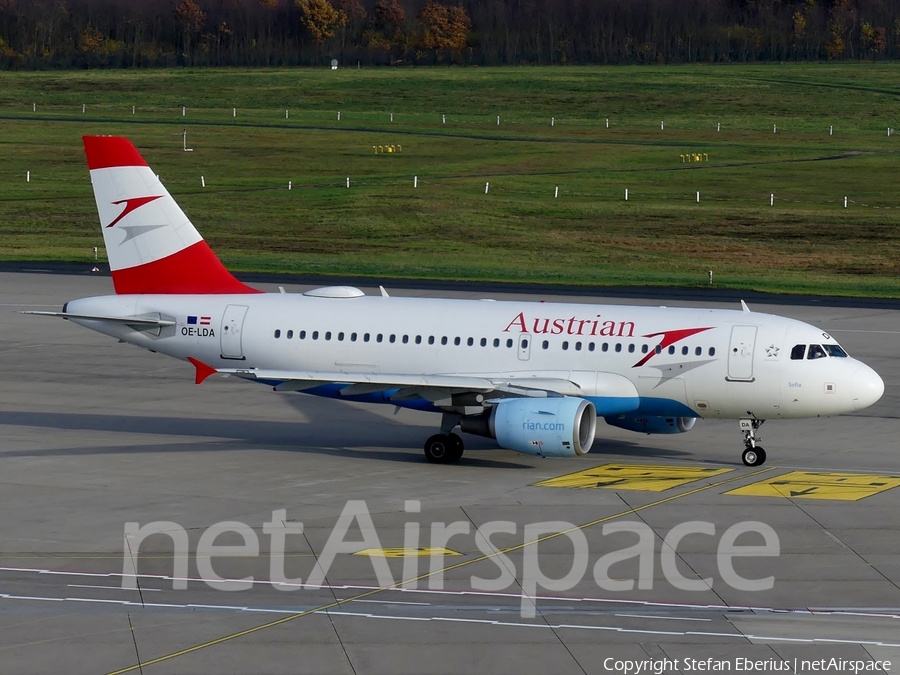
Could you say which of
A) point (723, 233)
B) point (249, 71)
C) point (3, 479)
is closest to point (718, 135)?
point (723, 233)

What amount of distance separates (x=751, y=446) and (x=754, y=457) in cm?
38

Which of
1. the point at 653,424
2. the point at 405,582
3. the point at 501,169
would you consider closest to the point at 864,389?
the point at 653,424

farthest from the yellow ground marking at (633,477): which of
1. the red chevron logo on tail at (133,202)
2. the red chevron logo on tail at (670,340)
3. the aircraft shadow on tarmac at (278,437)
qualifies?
the red chevron logo on tail at (133,202)

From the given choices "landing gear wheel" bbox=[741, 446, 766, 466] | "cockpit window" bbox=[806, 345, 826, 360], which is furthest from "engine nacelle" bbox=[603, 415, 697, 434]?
"cockpit window" bbox=[806, 345, 826, 360]

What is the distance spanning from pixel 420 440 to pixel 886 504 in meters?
14.4

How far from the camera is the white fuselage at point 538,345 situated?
1443 inches

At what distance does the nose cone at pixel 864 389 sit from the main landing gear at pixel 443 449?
10776mm

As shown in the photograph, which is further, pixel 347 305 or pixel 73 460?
pixel 347 305

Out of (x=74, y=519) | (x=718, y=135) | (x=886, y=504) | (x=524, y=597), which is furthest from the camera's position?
(x=718, y=135)

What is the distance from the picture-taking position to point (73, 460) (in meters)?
37.1

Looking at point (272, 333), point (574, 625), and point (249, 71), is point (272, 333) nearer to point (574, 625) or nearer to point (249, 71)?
point (574, 625)

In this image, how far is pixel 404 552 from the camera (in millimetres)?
28297

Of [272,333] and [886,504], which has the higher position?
[272,333]

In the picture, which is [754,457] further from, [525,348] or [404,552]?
[404,552]
